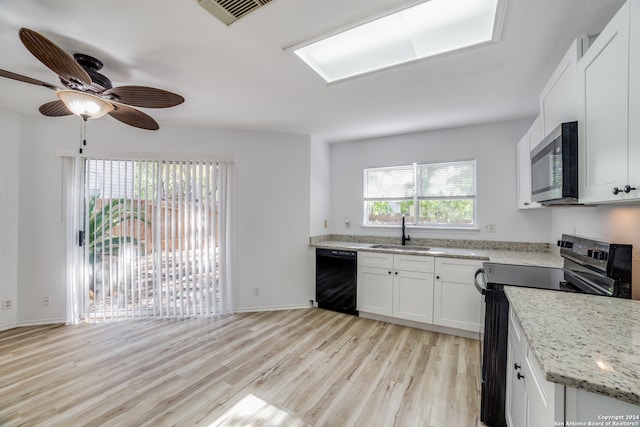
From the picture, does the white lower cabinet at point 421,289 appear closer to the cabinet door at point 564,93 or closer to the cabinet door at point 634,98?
the cabinet door at point 564,93

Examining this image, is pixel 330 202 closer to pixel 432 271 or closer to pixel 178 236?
pixel 432 271

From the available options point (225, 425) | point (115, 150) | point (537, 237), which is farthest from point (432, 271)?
point (115, 150)

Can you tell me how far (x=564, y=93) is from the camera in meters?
1.54

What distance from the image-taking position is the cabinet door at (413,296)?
9.91ft

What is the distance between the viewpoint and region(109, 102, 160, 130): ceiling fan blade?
2109 mm

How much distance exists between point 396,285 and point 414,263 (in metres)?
0.35

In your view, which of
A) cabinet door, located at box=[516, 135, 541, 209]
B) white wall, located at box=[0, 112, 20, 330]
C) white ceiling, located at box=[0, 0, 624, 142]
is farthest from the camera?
Answer: white wall, located at box=[0, 112, 20, 330]

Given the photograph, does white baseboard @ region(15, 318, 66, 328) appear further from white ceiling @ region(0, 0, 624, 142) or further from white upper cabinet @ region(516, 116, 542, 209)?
white upper cabinet @ region(516, 116, 542, 209)

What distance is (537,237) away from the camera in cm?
305

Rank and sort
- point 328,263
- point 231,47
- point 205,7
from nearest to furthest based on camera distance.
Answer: point 205,7
point 231,47
point 328,263

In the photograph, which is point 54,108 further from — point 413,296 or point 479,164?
point 479,164

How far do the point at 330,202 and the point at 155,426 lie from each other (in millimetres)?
3266

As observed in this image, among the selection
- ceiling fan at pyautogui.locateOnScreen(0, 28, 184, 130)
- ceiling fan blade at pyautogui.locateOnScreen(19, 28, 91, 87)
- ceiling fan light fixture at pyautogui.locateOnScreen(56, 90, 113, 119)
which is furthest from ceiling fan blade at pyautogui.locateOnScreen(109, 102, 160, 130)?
ceiling fan blade at pyautogui.locateOnScreen(19, 28, 91, 87)

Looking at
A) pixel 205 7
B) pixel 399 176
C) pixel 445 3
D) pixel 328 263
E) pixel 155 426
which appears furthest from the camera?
pixel 399 176
